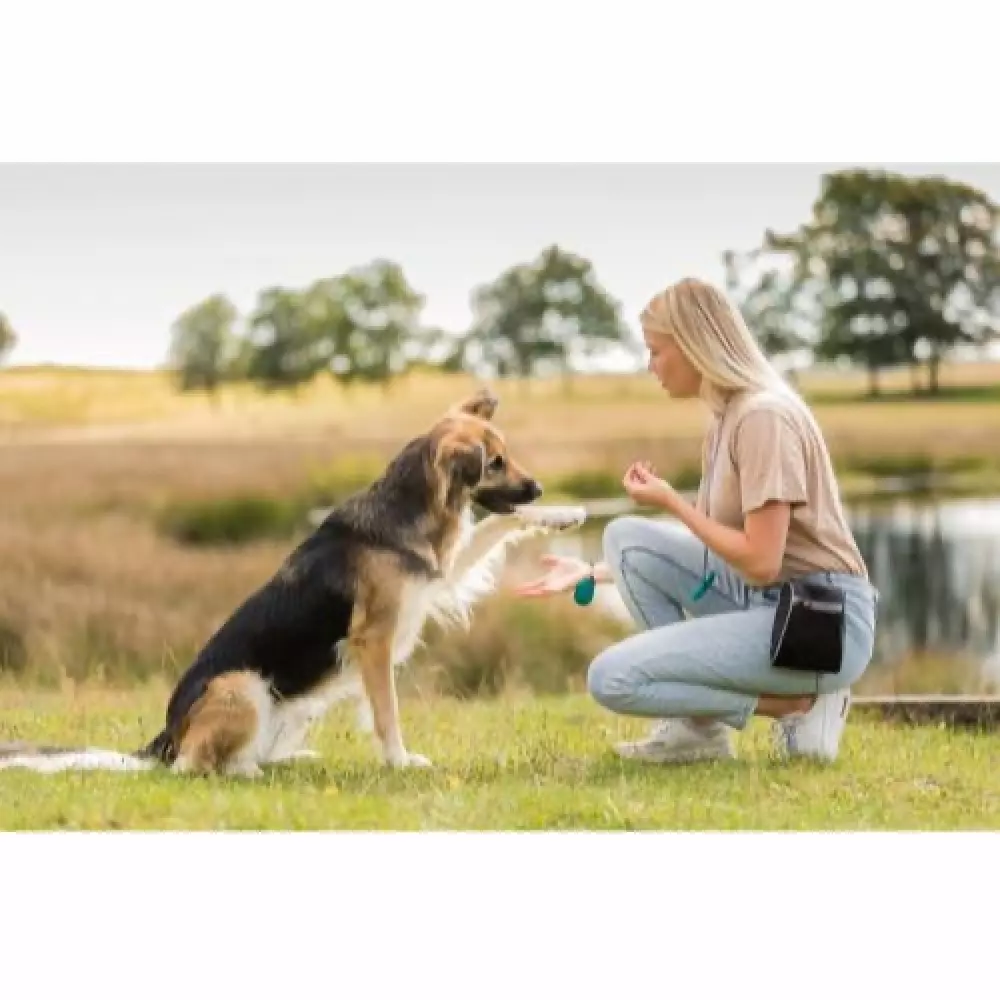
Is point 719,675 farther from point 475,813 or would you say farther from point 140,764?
point 140,764

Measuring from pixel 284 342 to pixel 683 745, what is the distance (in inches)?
88.8

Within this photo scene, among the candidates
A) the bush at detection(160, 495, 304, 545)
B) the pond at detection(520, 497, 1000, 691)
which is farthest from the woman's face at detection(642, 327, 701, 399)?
the bush at detection(160, 495, 304, 545)

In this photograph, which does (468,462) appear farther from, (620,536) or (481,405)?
(620,536)

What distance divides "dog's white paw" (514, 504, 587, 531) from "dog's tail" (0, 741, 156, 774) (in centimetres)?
132

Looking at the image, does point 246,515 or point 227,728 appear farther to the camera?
point 246,515

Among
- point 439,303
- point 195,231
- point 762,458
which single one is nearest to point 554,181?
point 439,303

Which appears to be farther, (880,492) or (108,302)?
(880,492)

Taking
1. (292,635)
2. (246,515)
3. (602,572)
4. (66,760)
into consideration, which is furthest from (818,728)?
(246,515)

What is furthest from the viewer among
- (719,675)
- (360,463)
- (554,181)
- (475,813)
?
(360,463)

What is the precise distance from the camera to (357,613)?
4730 millimetres

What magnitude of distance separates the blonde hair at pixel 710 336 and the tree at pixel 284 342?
1.75m

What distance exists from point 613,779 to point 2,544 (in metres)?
2.62

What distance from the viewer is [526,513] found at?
4.79 m

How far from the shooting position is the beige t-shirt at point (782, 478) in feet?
14.8
